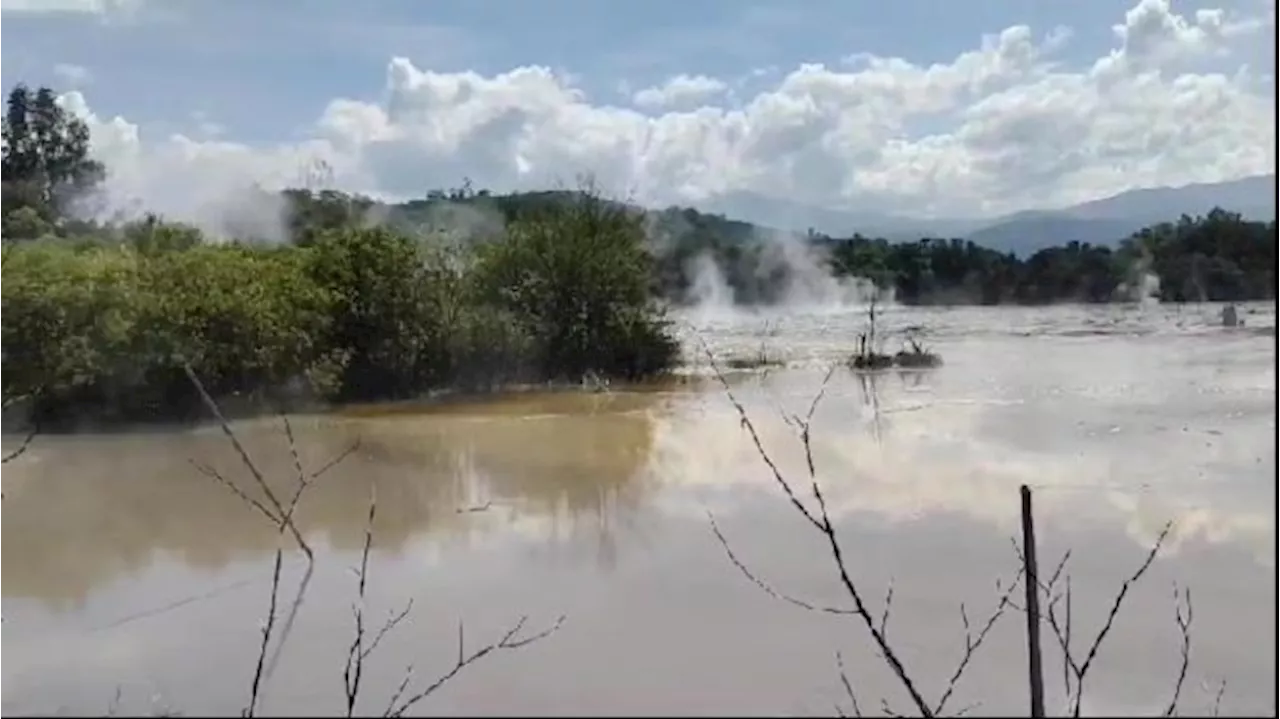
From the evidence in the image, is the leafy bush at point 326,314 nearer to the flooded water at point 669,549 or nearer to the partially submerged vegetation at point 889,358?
the flooded water at point 669,549

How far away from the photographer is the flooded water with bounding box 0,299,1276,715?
9.89 ft

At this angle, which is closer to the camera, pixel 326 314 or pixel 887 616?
pixel 887 616

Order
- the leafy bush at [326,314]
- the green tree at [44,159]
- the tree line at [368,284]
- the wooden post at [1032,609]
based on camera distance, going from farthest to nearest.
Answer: the leafy bush at [326,314]
the tree line at [368,284]
the green tree at [44,159]
the wooden post at [1032,609]

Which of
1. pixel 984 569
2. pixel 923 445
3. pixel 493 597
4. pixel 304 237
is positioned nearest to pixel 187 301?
pixel 304 237

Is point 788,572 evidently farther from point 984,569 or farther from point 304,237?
point 304,237

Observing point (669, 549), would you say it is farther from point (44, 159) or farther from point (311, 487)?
point (44, 159)

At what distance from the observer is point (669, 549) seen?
5.14 metres

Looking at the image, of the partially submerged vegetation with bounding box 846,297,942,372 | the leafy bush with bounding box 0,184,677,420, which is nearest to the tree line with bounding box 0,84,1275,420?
the leafy bush with bounding box 0,184,677,420

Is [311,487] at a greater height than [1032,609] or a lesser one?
lesser

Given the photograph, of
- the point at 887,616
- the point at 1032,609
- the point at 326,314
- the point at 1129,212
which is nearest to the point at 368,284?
the point at 326,314

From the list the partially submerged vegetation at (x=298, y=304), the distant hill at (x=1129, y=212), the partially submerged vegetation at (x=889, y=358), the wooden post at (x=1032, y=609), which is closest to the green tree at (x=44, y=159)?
the partially submerged vegetation at (x=298, y=304)

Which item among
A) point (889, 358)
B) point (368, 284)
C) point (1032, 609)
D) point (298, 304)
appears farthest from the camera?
point (889, 358)

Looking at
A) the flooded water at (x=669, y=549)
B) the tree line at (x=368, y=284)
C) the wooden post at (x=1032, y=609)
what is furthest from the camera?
the tree line at (x=368, y=284)

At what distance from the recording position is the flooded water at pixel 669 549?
3.01 metres
